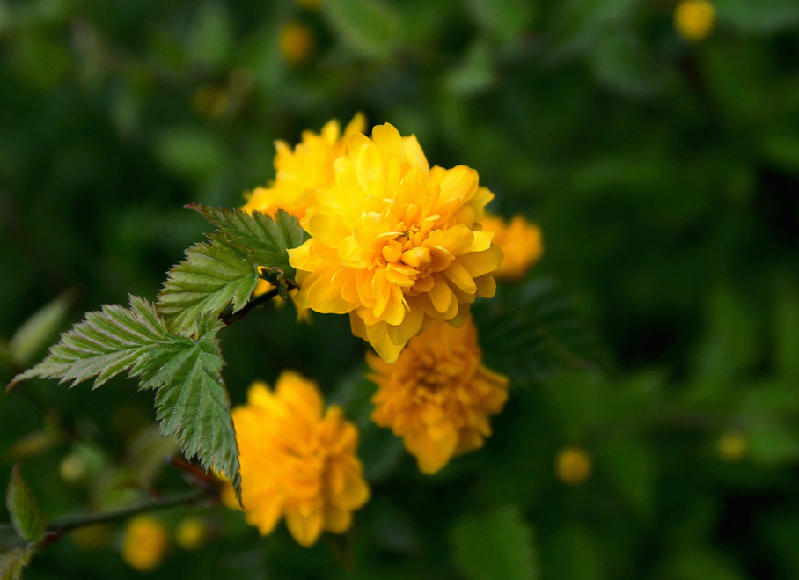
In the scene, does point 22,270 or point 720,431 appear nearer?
point 720,431

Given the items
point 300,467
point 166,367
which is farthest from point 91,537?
point 166,367

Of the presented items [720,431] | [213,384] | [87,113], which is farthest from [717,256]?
[87,113]

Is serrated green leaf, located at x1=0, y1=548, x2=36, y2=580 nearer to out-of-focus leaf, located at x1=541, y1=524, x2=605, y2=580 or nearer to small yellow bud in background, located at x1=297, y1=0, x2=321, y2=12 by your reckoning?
out-of-focus leaf, located at x1=541, y1=524, x2=605, y2=580

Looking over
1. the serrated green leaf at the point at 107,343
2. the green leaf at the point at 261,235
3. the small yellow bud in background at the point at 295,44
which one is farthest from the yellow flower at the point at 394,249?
the small yellow bud in background at the point at 295,44

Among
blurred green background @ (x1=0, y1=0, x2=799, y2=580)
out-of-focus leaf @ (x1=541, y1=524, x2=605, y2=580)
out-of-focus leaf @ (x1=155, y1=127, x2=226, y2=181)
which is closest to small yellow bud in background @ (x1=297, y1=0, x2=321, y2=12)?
blurred green background @ (x1=0, y1=0, x2=799, y2=580)

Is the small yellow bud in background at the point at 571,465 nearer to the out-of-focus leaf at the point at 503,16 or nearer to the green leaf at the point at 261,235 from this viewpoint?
the green leaf at the point at 261,235

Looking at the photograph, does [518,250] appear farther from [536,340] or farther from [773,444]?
[773,444]

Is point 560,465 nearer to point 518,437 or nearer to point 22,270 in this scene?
point 518,437
